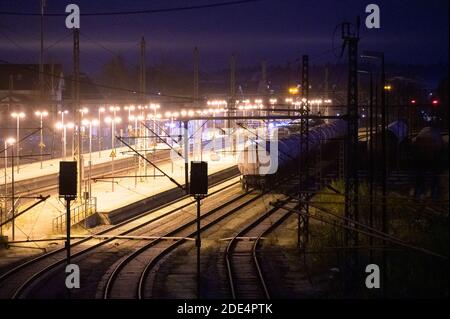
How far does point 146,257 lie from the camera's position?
16.3 meters

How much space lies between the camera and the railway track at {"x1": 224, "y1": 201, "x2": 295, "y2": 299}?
41.0ft

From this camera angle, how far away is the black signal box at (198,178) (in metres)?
11.2

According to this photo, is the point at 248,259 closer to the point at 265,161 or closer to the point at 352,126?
the point at 352,126

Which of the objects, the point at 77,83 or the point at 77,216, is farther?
the point at 77,216

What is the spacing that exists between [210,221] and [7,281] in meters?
9.39

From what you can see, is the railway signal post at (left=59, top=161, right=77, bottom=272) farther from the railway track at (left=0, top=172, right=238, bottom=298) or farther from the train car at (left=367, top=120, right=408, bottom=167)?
the train car at (left=367, top=120, right=408, bottom=167)

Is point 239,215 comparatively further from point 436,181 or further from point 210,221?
point 436,181

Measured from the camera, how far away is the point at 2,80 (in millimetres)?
56375

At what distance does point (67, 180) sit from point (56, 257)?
224 inches

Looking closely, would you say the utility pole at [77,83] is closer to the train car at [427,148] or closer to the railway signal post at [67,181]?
the railway signal post at [67,181]

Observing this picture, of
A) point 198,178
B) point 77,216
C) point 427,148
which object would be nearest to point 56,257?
point 77,216

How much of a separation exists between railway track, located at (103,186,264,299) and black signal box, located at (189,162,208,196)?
7.52 ft

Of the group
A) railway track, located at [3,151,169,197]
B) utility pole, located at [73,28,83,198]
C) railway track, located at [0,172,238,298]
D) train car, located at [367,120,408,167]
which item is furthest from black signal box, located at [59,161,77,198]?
train car, located at [367,120,408,167]

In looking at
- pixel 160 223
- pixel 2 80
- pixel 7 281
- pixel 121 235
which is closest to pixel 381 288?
pixel 7 281
